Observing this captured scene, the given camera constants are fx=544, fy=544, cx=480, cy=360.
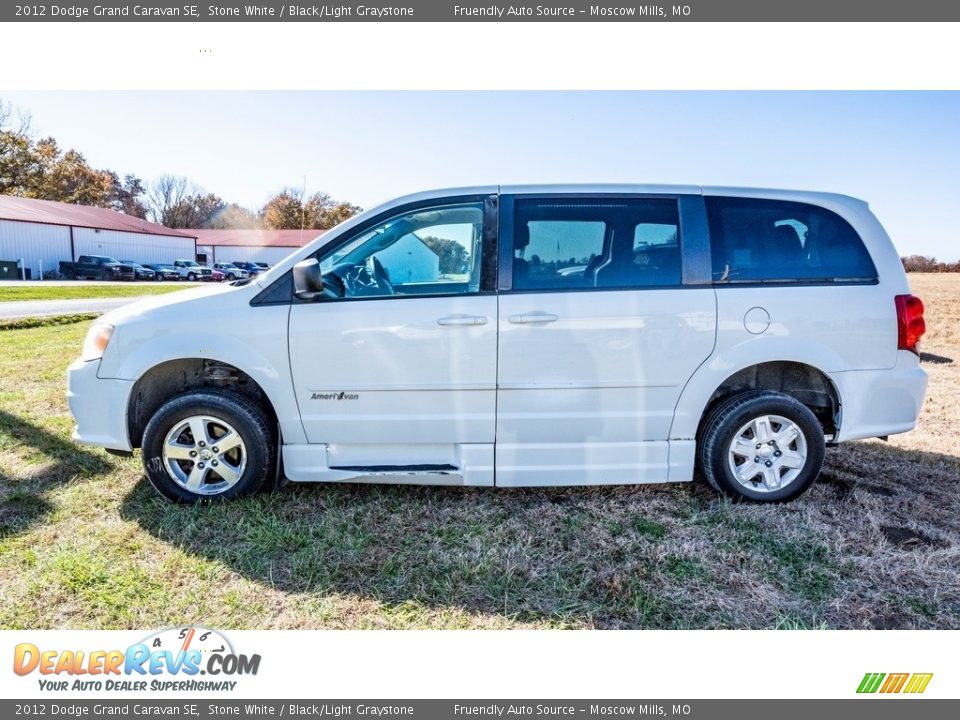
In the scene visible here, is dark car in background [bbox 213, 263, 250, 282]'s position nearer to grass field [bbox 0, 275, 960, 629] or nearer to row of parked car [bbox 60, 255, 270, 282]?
row of parked car [bbox 60, 255, 270, 282]

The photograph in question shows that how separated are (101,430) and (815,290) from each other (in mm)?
4476

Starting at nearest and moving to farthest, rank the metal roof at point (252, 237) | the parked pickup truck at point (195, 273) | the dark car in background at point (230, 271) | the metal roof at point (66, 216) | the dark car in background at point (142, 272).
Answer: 1. the metal roof at point (66, 216)
2. the dark car in background at point (142, 272)
3. the parked pickup truck at point (195, 273)
4. the dark car in background at point (230, 271)
5. the metal roof at point (252, 237)

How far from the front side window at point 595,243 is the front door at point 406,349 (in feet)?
0.79

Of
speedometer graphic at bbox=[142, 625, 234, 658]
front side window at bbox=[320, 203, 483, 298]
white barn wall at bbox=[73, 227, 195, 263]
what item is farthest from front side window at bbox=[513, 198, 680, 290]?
white barn wall at bbox=[73, 227, 195, 263]

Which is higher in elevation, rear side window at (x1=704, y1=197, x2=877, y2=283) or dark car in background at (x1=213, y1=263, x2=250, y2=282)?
dark car in background at (x1=213, y1=263, x2=250, y2=282)

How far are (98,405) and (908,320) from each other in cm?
502

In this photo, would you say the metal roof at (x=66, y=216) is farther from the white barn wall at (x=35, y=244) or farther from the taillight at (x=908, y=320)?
the taillight at (x=908, y=320)

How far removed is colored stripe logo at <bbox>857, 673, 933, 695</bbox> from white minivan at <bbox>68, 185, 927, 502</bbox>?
131 cm

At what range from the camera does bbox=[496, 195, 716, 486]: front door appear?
3217mm

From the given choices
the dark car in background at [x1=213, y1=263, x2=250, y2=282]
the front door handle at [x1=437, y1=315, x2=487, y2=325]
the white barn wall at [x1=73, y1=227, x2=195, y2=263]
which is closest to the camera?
the front door handle at [x1=437, y1=315, x2=487, y2=325]

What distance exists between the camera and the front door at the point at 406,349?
3197 millimetres

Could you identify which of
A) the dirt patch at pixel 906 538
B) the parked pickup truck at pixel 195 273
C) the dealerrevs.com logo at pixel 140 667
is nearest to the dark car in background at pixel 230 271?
the parked pickup truck at pixel 195 273

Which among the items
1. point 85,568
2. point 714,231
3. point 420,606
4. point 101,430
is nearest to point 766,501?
point 714,231

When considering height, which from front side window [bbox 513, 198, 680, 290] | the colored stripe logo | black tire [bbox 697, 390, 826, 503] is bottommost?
the colored stripe logo
